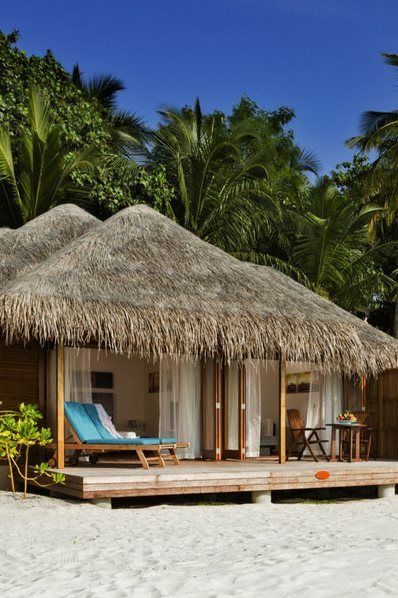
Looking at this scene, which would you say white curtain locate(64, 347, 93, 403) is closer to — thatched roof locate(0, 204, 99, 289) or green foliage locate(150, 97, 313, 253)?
thatched roof locate(0, 204, 99, 289)

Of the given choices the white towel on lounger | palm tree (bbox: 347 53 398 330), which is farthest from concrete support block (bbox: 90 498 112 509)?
palm tree (bbox: 347 53 398 330)

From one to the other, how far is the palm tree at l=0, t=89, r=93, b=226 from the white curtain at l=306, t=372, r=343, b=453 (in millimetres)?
7011

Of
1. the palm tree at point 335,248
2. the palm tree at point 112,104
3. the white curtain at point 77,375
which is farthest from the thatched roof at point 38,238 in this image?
the palm tree at point 112,104

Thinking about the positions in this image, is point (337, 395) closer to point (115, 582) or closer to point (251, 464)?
point (251, 464)

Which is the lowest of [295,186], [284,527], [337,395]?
[284,527]

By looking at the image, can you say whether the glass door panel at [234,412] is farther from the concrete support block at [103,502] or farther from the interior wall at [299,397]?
the concrete support block at [103,502]

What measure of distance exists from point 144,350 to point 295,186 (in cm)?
1327

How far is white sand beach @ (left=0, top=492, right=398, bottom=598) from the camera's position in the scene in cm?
458

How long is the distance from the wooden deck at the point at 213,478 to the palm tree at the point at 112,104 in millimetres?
11988

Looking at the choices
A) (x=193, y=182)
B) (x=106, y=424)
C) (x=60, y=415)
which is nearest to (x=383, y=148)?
(x=193, y=182)

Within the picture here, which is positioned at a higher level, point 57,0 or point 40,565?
point 57,0

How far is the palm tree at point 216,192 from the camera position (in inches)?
709

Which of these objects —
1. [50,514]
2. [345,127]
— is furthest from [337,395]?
[345,127]

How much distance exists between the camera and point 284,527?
23.3ft
